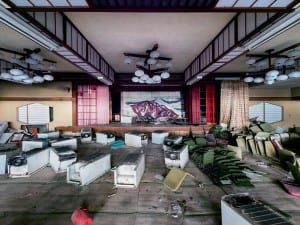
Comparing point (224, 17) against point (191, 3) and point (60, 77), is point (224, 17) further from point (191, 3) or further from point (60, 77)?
point (60, 77)

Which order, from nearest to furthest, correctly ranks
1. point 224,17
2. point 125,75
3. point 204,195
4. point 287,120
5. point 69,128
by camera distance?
point 204,195, point 224,17, point 69,128, point 125,75, point 287,120

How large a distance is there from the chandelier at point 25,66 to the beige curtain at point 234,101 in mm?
7280

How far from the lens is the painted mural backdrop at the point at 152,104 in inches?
388

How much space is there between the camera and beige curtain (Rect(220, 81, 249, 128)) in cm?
874

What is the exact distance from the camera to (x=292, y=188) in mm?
3102

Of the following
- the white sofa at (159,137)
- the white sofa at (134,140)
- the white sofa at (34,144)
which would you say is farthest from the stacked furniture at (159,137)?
the white sofa at (34,144)

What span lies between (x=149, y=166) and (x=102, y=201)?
1740mm

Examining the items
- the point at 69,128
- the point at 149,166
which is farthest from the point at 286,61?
the point at 69,128

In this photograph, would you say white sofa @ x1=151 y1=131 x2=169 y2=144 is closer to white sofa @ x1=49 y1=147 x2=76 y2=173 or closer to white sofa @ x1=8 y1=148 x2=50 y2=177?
white sofa @ x1=49 y1=147 x2=76 y2=173

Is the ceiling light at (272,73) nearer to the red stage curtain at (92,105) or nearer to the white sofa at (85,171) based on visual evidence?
the white sofa at (85,171)

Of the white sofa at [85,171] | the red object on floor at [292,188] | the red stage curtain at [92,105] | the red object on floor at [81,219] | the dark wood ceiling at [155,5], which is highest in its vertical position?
the dark wood ceiling at [155,5]

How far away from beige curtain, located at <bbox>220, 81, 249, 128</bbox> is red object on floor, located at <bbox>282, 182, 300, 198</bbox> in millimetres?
5668

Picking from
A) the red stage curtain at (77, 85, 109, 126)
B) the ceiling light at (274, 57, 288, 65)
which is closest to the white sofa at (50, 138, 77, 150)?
the red stage curtain at (77, 85, 109, 126)

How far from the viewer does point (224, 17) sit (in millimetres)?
3457
